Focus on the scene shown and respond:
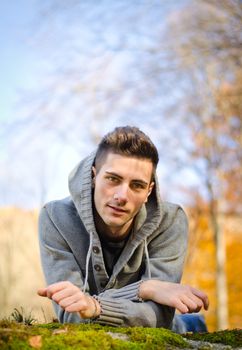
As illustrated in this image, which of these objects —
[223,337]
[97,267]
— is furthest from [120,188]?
[223,337]

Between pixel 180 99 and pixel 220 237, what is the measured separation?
387 centimetres

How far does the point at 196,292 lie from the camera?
267cm

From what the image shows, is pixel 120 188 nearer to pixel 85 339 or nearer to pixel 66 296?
pixel 66 296

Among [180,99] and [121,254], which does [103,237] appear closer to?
[121,254]

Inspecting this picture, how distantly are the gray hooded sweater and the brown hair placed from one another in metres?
0.14

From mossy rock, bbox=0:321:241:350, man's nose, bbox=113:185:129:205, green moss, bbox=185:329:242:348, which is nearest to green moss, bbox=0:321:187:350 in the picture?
mossy rock, bbox=0:321:241:350

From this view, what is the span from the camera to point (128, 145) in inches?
120

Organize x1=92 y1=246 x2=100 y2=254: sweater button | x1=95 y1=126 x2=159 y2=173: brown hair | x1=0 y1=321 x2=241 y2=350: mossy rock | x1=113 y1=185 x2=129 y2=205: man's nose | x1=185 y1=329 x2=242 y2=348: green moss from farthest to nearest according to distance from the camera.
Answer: x1=92 y1=246 x2=100 y2=254: sweater button < x1=95 y1=126 x2=159 y2=173: brown hair < x1=113 y1=185 x2=129 y2=205: man's nose < x1=185 y1=329 x2=242 y2=348: green moss < x1=0 y1=321 x2=241 y2=350: mossy rock

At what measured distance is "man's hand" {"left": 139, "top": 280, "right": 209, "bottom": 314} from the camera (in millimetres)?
2625

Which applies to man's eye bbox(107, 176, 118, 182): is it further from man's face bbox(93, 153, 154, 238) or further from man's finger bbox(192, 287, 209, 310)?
man's finger bbox(192, 287, 209, 310)

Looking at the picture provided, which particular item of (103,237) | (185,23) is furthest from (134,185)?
(185,23)

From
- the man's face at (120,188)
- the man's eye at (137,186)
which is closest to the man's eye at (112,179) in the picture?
the man's face at (120,188)

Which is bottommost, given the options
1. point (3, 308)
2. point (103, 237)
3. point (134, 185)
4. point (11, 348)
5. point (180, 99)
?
point (3, 308)

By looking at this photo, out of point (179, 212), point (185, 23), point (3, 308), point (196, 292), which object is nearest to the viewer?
point (196, 292)
